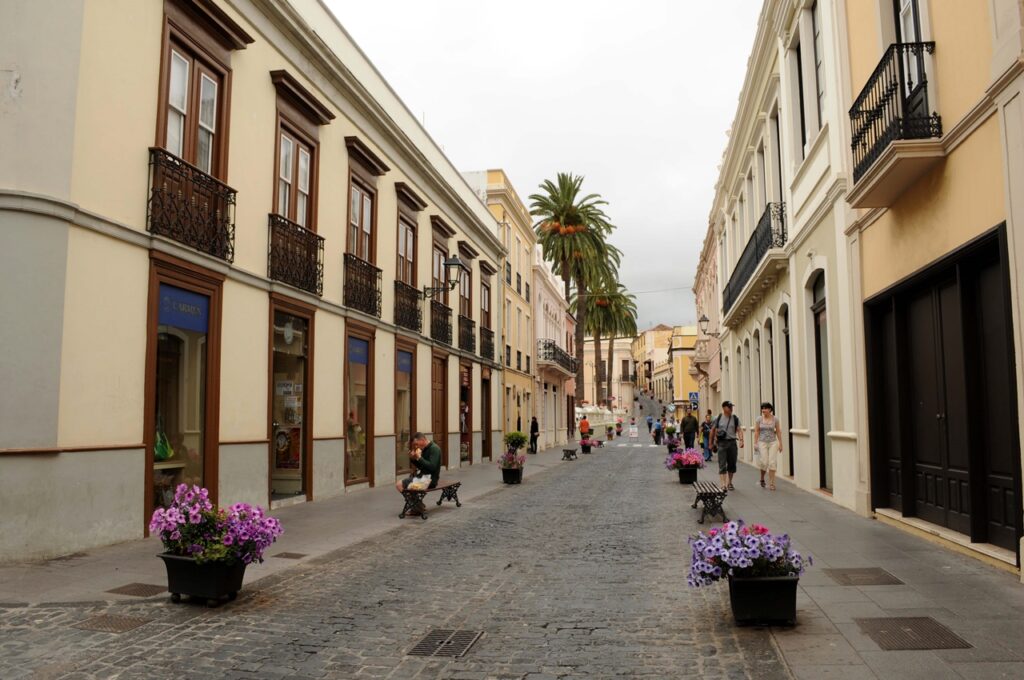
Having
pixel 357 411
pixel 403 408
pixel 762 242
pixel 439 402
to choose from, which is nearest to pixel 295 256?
pixel 357 411

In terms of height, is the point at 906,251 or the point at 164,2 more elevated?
the point at 164,2

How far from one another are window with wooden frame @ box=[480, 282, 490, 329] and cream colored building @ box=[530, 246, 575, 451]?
11.2 meters

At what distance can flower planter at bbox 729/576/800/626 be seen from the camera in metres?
5.73

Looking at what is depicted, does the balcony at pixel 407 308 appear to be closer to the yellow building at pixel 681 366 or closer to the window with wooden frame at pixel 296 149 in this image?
the window with wooden frame at pixel 296 149

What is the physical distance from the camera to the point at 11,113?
346 inches

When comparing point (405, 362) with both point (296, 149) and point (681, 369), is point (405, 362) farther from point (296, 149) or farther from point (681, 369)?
point (681, 369)

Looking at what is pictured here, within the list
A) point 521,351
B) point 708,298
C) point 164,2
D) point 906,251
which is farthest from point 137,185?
point 708,298

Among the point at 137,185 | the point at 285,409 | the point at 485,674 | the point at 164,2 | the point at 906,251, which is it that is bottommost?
the point at 485,674

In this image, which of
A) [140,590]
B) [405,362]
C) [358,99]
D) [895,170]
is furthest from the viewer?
[405,362]

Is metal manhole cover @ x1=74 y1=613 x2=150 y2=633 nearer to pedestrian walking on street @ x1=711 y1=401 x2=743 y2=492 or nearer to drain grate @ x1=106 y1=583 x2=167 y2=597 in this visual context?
drain grate @ x1=106 y1=583 x2=167 y2=597

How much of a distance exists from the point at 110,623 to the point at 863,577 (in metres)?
6.47

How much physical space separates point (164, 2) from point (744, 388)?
71.1ft

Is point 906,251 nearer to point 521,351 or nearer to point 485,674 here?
point 485,674

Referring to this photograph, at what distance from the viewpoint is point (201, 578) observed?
21.9 feet
